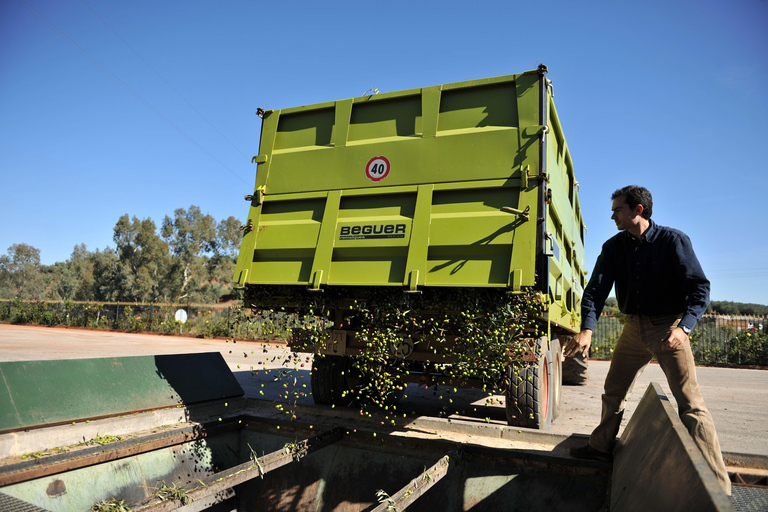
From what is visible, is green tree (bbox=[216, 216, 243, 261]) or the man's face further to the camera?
green tree (bbox=[216, 216, 243, 261])

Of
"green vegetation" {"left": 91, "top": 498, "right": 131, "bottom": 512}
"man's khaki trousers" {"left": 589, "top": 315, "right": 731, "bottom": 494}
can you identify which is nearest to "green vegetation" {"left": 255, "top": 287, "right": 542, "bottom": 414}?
"man's khaki trousers" {"left": 589, "top": 315, "right": 731, "bottom": 494}

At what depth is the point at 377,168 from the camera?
4160 mm

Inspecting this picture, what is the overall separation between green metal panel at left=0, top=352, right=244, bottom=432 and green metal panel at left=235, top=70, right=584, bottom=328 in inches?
54.6

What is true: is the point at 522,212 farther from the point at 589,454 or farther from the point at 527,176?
the point at 589,454

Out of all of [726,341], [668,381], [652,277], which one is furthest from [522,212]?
[726,341]

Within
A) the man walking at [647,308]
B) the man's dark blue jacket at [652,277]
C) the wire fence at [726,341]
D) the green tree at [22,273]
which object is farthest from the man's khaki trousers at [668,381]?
the green tree at [22,273]

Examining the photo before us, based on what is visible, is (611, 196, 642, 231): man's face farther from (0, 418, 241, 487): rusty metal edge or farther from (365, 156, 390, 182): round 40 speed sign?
(0, 418, 241, 487): rusty metal edge

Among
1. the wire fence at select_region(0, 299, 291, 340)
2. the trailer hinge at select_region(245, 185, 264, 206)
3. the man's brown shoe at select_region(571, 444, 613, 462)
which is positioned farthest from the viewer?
the wire fence at select_region(0, 299, 291, 340)

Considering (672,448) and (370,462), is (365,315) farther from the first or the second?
(672,448)

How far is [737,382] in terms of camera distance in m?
11.2

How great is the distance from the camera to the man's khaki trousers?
2.79m

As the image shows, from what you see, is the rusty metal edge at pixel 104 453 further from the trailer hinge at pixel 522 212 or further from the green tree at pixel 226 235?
the green tree at pixel 226 235

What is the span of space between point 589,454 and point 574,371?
6.17m

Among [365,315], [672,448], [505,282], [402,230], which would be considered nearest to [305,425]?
[365,315]
